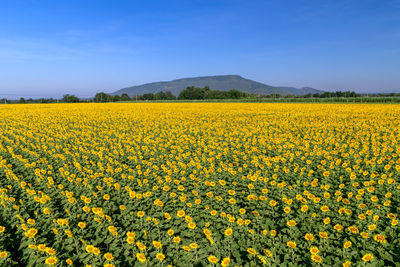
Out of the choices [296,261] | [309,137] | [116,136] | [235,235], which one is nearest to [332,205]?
[296,261]

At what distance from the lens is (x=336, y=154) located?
8078 millimetres

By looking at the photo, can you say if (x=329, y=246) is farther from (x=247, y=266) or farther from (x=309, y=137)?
(x=309, y=137)

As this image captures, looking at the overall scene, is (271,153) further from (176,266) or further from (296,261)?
(176,266)

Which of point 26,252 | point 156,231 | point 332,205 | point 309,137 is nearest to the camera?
point 26,252

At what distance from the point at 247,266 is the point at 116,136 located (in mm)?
10191

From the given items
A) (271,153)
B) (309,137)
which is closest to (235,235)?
(271,153)

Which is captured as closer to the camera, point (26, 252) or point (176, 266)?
point (176, 266)

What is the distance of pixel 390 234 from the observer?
3.62 metres

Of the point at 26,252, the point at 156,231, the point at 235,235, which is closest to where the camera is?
the point at 26,252

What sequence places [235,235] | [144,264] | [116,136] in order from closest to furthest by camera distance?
[144,264] < [235,235] < [116,136]

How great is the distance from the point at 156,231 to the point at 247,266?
5.43 feet

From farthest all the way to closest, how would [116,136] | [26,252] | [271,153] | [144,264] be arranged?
[116,136] → [271,153] → [26,252] → [144,264]

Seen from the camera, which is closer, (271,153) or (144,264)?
(144,264)

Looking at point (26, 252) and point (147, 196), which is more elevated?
point (147, 196)
